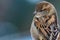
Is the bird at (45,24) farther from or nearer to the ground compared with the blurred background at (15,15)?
nearer to the ground

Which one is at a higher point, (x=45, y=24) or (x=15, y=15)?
(x=15, y=15)

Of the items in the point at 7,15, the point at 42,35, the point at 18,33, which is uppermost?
the point at 7,15

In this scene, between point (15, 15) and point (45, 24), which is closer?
point (45, 24)

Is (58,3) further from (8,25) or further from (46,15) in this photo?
(46,15)

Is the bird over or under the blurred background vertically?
under

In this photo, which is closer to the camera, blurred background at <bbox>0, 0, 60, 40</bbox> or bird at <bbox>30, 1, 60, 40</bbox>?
bird at <bbox>30, 1, 60, 40</bbox>

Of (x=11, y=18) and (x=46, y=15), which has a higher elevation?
(x=11, y=18)

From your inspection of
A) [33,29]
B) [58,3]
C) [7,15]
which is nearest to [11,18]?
[7,15]

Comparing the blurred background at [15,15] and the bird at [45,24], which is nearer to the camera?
the bird at [45,24]
